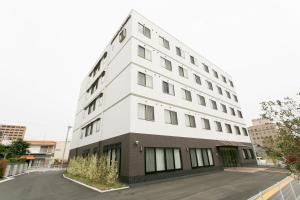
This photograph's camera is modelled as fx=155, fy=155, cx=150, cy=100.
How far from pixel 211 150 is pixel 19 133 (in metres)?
209

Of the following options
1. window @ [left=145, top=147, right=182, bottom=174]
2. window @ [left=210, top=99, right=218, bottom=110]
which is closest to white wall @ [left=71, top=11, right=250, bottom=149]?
window @ [left=210, top=99, right=218, bottom=110]

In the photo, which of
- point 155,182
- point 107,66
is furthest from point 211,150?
point 107,66

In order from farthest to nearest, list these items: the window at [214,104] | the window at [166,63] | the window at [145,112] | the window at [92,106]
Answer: the window at [214,104]
the window at [92,106]
the window at [166,63]
the window at [145,112]

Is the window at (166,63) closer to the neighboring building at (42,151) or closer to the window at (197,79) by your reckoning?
the window at (197,79)

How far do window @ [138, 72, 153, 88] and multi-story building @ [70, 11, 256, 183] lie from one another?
4.3 inches

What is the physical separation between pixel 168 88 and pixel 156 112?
381cm

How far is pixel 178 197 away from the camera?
7.94 metres

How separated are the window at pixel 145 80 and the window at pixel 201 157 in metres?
8.09

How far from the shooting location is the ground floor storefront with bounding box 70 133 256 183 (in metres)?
11.7

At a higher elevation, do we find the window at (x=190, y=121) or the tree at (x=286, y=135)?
the window at (x=190, y=121)

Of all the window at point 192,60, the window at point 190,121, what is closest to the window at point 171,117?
the window at point 190,121

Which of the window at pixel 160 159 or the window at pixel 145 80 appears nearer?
the window at pixel 160 159

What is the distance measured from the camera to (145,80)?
15.4 metres

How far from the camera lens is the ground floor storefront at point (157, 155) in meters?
11.7
